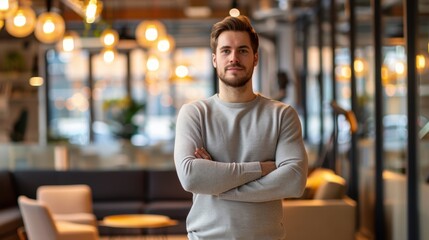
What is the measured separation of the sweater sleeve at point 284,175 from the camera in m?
2.73

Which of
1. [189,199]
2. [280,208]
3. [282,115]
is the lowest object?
[189,199]

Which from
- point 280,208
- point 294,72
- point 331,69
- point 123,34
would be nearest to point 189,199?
point 331,69

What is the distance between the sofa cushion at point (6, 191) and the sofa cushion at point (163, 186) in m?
1.54

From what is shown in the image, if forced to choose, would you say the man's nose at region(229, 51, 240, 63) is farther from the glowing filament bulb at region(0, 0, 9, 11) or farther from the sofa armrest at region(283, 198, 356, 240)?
the sofa armrest at region(283, 198, 356, 240)

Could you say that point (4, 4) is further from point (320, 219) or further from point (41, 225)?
point (320, 219)

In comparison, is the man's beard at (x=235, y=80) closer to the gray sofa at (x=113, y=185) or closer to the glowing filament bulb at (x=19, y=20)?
the glowing filament bulb at (x=19, y=20)

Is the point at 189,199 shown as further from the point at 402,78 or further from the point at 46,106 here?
the point at 46,106

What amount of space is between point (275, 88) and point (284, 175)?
12.8 metres

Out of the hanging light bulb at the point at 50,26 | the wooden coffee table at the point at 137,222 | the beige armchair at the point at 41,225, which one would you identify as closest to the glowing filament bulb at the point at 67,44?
the hanging light bulb at the point at 50,26

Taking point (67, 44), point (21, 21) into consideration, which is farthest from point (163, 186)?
point (21, 21)

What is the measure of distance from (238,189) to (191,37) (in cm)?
1627

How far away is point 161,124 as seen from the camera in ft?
65.4

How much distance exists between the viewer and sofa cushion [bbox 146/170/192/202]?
9.98m

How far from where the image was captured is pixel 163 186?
33.0 ft
